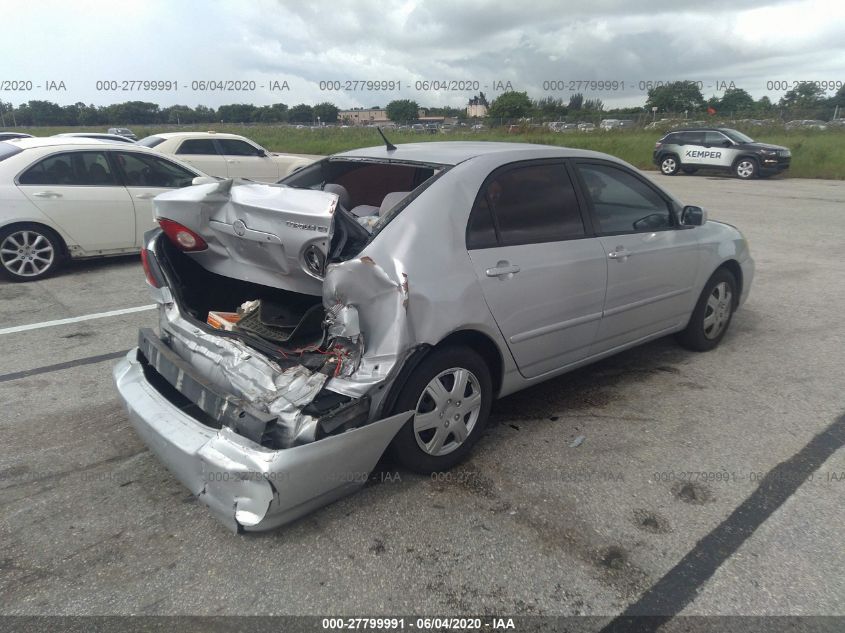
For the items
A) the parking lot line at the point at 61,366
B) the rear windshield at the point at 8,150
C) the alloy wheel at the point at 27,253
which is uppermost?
the rear windshield at the point at 8,150

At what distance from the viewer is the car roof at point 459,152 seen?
3.49 metres

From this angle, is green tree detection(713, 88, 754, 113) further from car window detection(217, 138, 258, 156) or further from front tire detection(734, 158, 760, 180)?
car window detection(217, 138, 258, 156)

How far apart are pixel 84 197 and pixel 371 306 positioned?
18.9 ft

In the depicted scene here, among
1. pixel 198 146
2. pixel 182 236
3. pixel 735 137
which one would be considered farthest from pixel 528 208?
pixel 735 137

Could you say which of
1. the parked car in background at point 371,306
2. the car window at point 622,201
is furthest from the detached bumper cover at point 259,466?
the car window at point 622,201

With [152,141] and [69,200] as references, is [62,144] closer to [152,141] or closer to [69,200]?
[69,200]

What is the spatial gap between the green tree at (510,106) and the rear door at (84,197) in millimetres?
38252

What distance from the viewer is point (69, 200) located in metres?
6.96

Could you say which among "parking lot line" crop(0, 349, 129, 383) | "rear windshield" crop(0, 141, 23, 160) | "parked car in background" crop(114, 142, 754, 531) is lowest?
"parking lot line" crop(0, 349, 129, 383)

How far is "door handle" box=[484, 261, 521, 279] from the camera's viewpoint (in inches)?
124

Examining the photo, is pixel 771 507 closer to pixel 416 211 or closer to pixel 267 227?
pixel 416 211

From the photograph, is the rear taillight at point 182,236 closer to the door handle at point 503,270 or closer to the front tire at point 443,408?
the front tire at point 443,408

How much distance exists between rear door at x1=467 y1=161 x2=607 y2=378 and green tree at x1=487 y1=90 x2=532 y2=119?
4114 cm

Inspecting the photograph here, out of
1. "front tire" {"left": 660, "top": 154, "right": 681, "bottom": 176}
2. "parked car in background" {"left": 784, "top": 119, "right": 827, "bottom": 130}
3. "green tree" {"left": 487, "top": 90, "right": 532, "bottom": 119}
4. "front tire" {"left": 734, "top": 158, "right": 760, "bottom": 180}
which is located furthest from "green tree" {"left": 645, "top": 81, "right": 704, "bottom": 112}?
"front tire" {"left": 734, "top": 158, "right": 760, "bottom": 180}
